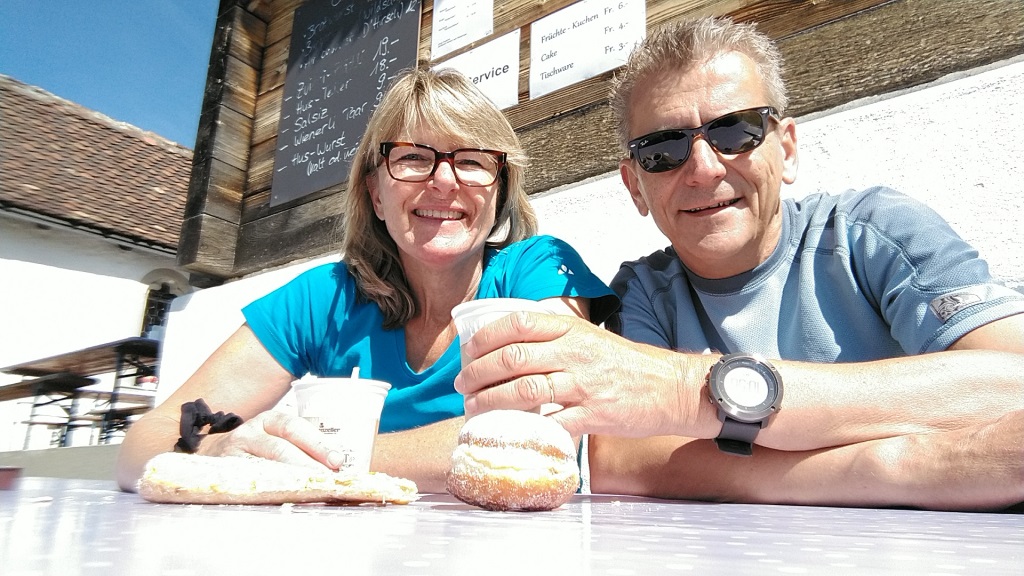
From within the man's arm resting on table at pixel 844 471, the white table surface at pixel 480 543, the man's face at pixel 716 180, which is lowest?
the white table surface at pixel 480 543

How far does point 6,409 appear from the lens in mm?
14820

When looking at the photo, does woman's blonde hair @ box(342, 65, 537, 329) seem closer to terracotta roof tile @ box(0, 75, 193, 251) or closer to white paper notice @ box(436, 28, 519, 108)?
white paper notice @ box(436, 28, 519, 108)

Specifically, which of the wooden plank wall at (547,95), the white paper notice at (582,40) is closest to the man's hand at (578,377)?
the wooden plank wall at (547,95)

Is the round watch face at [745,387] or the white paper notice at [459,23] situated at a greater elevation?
the white paper notice at [459,23]

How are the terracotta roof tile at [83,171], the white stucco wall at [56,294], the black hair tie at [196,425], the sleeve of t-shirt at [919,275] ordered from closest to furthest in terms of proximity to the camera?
the sleeve of t-shirt at [919,275] → the black hair tie at [196,425] → the terracotta roof tile at [83,171] → the white stucco wall at [56,294]

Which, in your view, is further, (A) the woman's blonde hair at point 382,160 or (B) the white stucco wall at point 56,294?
(B) the white stucco wall at point 56,294

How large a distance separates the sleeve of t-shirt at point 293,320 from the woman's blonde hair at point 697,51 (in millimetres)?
1134

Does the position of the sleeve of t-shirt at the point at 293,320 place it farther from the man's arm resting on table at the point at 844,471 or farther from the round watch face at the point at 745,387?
the round watch face at the point at 745,387

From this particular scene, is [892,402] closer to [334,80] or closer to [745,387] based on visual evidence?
[745,387]

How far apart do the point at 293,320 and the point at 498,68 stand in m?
2.00

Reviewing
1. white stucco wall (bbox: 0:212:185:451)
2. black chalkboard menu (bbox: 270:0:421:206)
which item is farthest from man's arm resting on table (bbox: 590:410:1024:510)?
white stucco wall (bbox: 0:212:185:451)

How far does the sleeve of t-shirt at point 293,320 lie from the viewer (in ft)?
6.97

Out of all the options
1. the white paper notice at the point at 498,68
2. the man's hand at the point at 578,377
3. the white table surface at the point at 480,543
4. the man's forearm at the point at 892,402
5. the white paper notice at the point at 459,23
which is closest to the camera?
the white table surface at the point at 480,543

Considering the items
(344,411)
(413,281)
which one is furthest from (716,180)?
(344,411)
